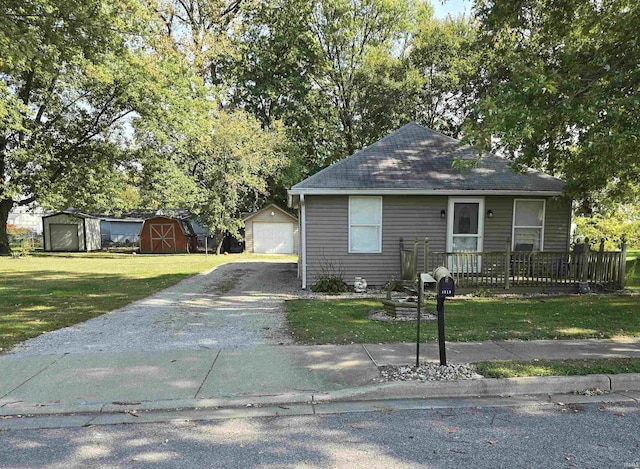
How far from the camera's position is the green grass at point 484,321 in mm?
6043

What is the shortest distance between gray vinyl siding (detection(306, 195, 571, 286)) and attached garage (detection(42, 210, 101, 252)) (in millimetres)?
27006

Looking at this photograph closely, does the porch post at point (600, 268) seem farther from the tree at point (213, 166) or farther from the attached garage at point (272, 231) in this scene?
the attached garage at point (272, 231)

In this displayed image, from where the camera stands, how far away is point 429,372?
14.8 ft

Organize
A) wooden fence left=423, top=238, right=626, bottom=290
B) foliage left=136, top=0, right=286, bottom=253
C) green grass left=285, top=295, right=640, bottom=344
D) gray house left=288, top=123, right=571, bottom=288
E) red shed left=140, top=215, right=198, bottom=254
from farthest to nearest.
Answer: red shed left=140, top=215, right=198, bottom=254 → foliage left=136, top=0, right=286, bottom=253 → gray house left=288, top=123, right=571, bottom=288 → wooden fence left=423, top=238, right=626, bottom=290 → green grass left=285, top=295, right=640, bottom=344

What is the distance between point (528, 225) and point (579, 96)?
15.5ft

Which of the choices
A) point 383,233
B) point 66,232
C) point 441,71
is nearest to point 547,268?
point 383,233

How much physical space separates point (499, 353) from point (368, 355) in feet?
5.72

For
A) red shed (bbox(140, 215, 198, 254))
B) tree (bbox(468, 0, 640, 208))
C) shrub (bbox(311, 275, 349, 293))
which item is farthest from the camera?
red shed (bbox(140, 215, 198, 254))

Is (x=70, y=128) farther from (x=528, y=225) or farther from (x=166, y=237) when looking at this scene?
(x=528, y=225)

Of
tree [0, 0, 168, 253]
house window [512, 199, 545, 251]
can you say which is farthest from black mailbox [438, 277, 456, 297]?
tree [0, 0, 168, 253]

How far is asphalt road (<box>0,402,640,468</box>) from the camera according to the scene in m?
2.97

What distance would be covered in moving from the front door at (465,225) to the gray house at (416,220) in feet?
0.09

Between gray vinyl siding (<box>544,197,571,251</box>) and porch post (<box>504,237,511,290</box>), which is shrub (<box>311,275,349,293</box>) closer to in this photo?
porch post (<box>504,237,511,290</box>)

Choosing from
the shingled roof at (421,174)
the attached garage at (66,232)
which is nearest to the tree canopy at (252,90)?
the shingled roof at (421,174)
